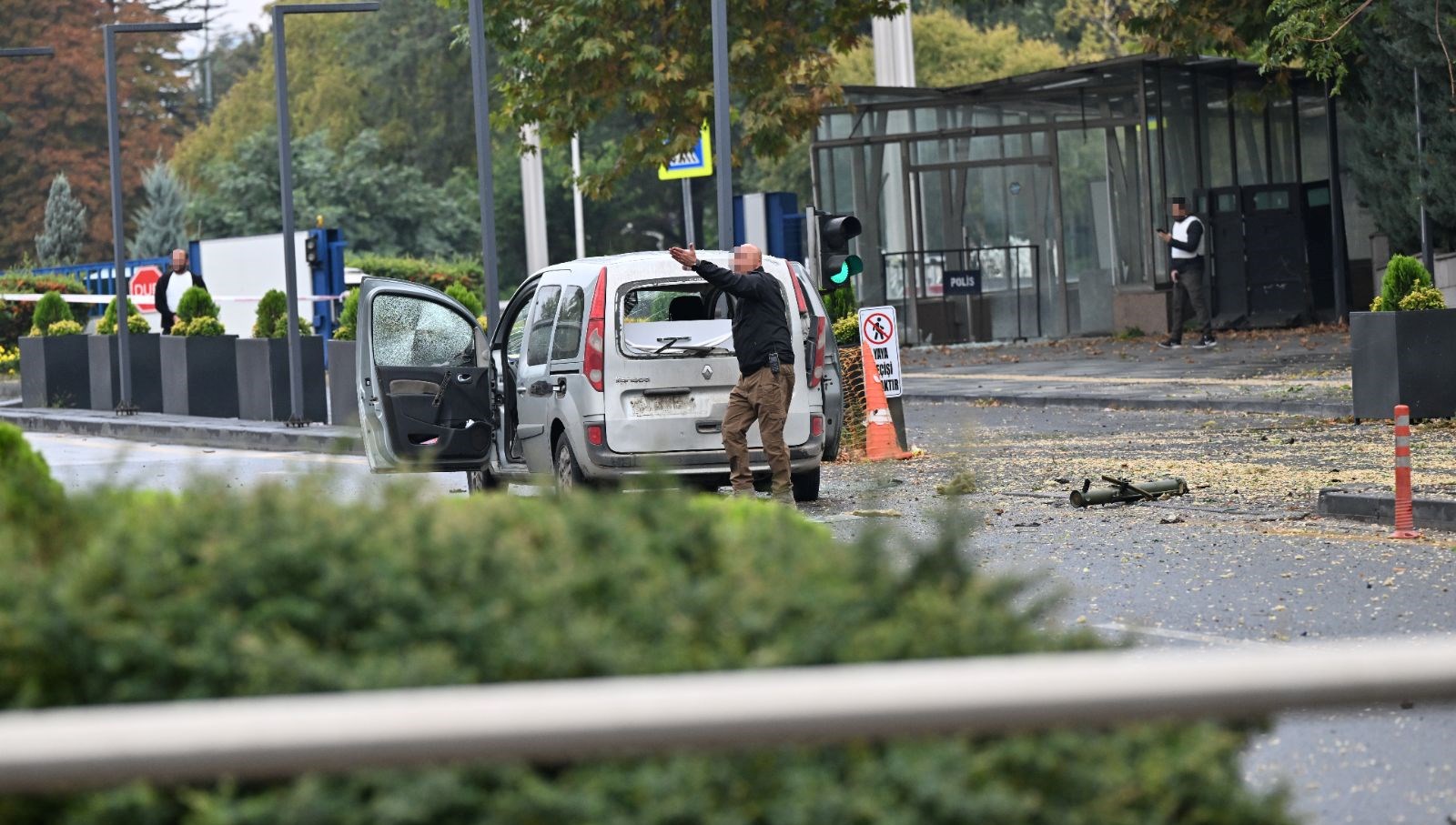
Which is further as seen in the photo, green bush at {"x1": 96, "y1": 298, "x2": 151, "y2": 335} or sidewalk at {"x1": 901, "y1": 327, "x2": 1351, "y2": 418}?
green bush at {"x1": 96, "y1": 298, "x2": 151, "y2": 335}

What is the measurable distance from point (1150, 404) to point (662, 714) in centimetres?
1923

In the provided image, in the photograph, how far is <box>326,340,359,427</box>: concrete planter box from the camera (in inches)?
901

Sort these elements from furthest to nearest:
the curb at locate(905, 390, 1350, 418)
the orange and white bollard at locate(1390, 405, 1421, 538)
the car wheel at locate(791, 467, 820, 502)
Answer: the curb at locate(905, 390, 1350, 418), the car wheel at locate(791, 467, 820, 502), the orange and white bollard at locate(1390, 405, 1421, 538)

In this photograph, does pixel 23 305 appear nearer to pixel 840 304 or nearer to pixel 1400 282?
pixel 840 304

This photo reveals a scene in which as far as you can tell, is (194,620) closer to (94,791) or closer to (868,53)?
(94,791)

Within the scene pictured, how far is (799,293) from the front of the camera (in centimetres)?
1429

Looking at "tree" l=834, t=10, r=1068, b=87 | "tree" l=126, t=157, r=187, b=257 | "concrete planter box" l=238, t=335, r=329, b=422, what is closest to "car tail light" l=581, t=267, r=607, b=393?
"concrete planter box" l=238, t=335, r=329, b=422

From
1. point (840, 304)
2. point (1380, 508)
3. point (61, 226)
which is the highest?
point (61, 226)

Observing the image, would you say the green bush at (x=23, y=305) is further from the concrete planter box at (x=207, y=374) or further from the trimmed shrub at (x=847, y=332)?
the trimmed shrub at (x=847, y=332)

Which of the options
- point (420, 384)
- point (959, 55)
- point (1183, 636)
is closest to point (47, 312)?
point (420, 384)

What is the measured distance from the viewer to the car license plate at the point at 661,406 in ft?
45.3

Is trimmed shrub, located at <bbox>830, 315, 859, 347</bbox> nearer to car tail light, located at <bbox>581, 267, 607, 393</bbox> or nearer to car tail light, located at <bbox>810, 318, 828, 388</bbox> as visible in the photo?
car tail light, located at <bbox>810, 318, 828, 388</bbox>

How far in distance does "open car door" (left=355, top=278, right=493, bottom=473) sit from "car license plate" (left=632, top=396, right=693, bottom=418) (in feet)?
5.15

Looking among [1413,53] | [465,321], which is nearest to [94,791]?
[465,321]
